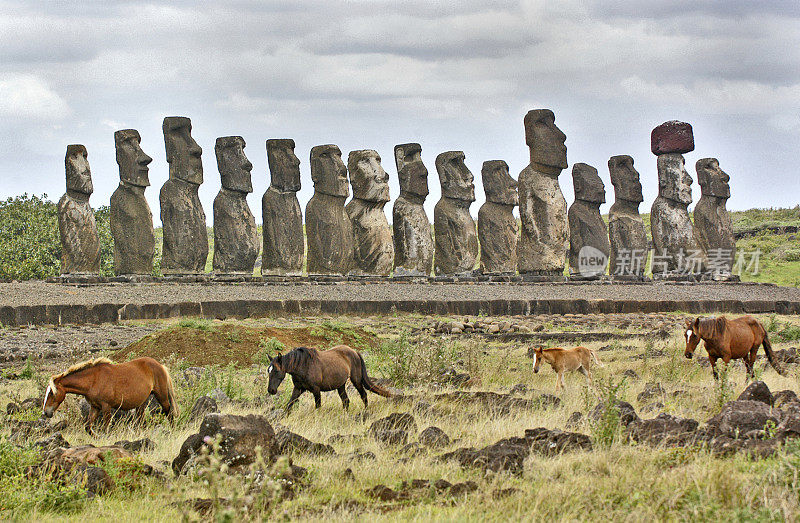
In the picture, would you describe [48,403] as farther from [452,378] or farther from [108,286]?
[108,286]

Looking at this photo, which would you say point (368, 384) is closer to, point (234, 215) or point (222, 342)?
point (222, 342)

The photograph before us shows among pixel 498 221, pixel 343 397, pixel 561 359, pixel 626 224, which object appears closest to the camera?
pixel 343 397

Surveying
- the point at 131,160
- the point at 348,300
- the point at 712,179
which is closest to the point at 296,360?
the point at 348,300

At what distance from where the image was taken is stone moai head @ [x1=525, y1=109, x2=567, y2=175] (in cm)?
2191

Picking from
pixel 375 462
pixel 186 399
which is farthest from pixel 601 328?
pixel 375 462

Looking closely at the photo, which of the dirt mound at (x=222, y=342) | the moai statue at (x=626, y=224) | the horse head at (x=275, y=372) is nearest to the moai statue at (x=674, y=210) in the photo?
the moai statue at (x=626, y=224)

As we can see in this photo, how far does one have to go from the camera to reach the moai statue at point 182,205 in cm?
1917

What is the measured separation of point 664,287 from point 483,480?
17.6 m

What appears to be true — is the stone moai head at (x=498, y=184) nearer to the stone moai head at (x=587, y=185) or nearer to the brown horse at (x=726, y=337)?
the stone moai head at (x=587, y=185)

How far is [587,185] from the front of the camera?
22703 millimetres

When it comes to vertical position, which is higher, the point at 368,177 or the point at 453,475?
the point at 368,177

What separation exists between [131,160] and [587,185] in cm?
1122

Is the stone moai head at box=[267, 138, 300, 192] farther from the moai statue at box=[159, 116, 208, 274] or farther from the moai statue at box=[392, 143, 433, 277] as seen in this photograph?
the moai statue at box=[392, 143, 433, 277]

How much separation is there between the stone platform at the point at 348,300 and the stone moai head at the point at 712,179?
15.0ft
